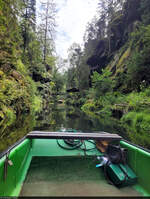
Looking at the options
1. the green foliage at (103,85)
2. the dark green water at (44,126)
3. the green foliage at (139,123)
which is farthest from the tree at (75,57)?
the green foliage at (139,123)

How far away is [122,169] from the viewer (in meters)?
1.91

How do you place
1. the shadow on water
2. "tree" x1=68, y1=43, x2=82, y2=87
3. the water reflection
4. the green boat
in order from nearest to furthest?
the green boat → the water reflection → the shadow on water → "tree" x1=68, y1=43, x2=82, y2=87

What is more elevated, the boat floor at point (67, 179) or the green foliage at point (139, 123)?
the boat floor at point (67, 179)

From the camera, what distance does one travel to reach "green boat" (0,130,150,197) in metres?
1.61

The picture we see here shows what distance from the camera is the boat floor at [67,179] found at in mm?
1651

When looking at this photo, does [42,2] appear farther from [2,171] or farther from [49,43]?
[2,171]

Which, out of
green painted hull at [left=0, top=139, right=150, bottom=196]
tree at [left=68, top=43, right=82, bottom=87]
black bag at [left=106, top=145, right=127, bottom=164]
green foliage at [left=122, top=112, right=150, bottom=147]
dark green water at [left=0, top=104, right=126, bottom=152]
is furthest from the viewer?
tree at [left=68, top=43, right=82, bottom=87]

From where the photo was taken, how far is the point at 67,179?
1965 mm

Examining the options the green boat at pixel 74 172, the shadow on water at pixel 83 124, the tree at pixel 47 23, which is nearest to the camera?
the green boat at pixel 74 172

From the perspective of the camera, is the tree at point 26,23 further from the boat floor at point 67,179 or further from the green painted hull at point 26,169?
the boat floor at point 67,179

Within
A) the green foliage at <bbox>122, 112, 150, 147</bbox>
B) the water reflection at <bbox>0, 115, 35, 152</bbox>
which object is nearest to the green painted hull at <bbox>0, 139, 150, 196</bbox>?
the water reflection at <bbox>0, 115, 35, 152</bbox>

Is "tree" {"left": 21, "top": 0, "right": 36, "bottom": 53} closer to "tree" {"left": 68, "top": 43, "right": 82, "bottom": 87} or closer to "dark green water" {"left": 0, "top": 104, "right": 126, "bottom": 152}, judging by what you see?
"dark green water" {"left": 0, "top": 104, "right": 126, "bottom": 152}

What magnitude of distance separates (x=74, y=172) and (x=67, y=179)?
0.26 metres

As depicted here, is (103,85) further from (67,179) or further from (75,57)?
(75,57)
